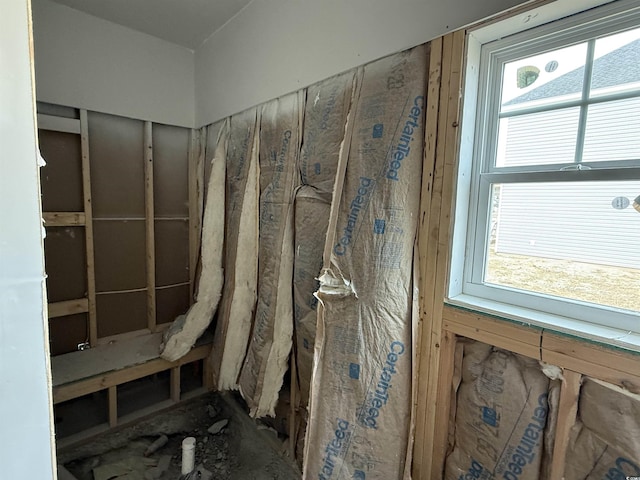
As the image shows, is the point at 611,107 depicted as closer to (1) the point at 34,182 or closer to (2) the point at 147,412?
(1) the point at 34,182

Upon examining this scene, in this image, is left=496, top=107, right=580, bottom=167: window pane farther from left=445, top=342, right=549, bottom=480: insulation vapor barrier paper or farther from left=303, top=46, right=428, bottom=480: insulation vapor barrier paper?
left=445, top=342, right=549, bottom=480: insulation vapor barrier paper

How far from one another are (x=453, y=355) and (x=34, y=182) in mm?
1293

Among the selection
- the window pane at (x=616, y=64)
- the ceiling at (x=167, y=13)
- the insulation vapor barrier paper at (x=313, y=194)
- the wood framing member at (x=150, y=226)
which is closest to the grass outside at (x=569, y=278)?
the window pane at (x=616, y=64)

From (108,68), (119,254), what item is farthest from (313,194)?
(108,68)

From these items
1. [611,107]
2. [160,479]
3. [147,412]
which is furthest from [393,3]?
[147,412]

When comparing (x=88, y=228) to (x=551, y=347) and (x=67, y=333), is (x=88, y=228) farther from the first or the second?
(x=551, y=347)

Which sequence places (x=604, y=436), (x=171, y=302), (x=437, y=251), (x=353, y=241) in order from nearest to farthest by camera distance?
(x=604, y=436) → (x=437, y=251) → (x=353, y=241) → (x=171, y=302)

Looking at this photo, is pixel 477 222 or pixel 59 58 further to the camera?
pixel 59 58

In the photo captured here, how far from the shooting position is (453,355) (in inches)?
47.5

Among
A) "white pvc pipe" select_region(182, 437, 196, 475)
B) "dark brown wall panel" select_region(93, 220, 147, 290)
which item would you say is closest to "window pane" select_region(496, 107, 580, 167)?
"white pvc pipe" select_region(182, 437, 196, 475)

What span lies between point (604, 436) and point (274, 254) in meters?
1.48

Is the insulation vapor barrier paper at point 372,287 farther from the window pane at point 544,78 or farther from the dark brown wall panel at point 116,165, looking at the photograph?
the dark brown wall panel at point 116,165

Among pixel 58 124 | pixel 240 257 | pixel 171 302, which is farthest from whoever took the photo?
pixel 171 302

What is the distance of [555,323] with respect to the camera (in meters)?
0.97
